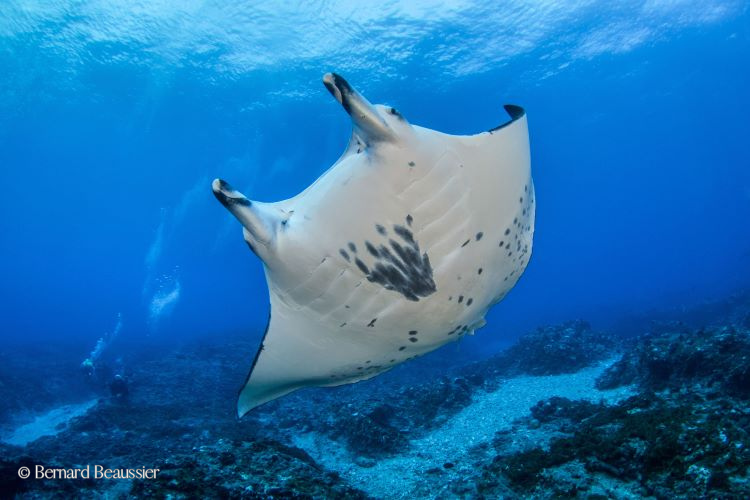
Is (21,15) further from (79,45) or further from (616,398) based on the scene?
(616,398)

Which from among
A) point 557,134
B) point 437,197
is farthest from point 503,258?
point 557,134

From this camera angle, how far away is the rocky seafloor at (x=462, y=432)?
2.53 meters

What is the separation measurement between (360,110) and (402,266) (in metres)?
1.00

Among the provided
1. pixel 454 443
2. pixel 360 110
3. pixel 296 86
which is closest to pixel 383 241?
pixel 360 110

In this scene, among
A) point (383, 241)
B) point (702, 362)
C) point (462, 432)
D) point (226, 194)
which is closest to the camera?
point (226, 194)

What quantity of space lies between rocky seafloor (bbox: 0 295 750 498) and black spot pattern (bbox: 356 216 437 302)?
1.60 metres

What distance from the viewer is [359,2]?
54.6 feet

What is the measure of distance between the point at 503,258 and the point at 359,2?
57.0 ft

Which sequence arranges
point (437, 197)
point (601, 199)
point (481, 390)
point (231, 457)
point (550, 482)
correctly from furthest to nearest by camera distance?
point (601, 199), point (481, 390), point (231, 457), point (550, 482), point (437, 197)

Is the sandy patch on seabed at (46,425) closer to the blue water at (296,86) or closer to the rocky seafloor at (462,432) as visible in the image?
the rocky seafloor at (462,432)

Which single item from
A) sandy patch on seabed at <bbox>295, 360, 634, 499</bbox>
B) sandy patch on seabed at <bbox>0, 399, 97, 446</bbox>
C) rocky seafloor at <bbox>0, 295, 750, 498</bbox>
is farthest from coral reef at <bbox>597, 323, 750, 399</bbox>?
sandy patch on seabed at <bbox>0, 399, 97, 446</bbox>

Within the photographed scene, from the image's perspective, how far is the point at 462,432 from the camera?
252 inches

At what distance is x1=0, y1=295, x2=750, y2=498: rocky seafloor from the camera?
8.30ft

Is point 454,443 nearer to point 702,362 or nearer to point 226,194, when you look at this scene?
point 702,362
